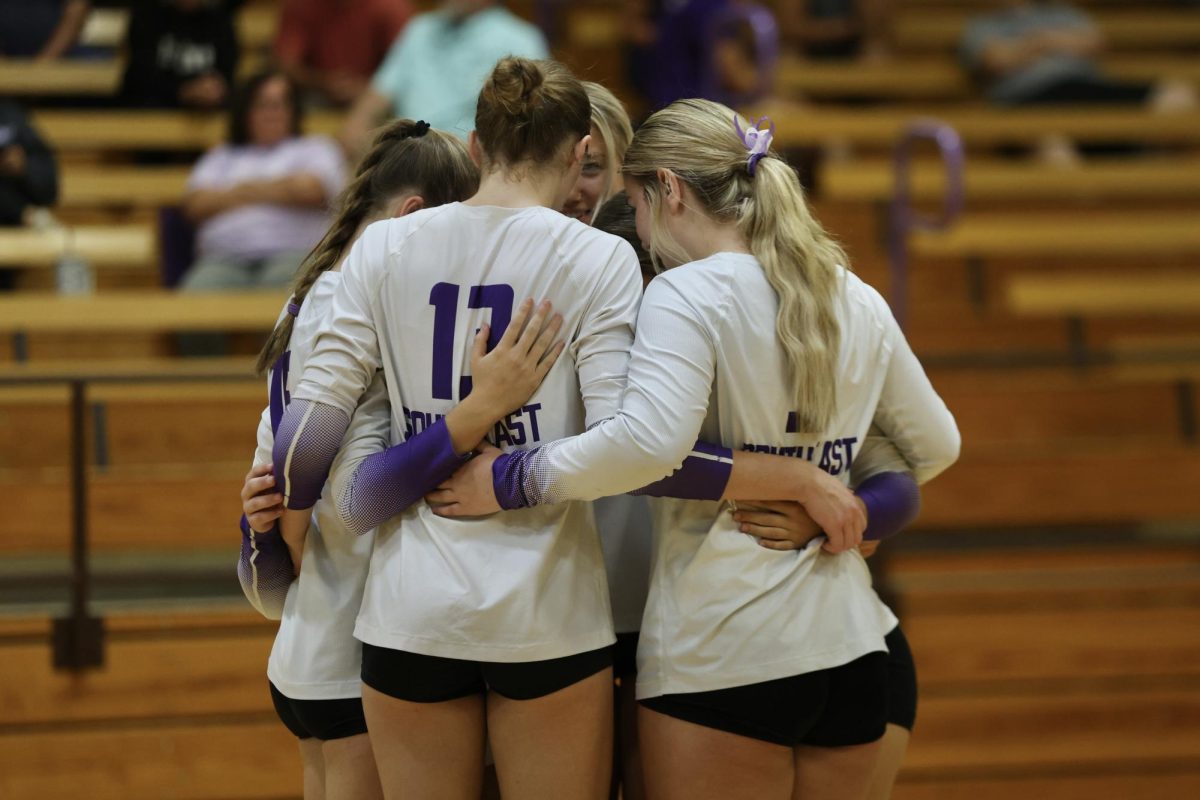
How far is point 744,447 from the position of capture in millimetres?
1843

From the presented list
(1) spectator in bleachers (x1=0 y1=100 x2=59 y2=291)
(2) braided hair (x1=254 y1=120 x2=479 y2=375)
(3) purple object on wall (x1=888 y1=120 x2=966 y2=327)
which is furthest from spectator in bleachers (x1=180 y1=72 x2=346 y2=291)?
(2) braided hair (x1=254 y1=120 x2=479 y2=375)

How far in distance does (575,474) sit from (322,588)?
0.48 meters

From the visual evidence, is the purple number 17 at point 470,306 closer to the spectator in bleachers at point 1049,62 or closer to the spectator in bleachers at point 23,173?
the spectator in bleachers at point 23,173

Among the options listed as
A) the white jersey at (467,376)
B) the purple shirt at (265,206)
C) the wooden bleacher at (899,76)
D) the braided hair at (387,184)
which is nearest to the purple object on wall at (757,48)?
the wooden bleacher at (899,76)

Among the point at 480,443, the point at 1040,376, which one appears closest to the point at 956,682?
the point at 1040,376

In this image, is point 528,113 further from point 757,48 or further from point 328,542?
point 757,48

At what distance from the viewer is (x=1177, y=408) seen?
175 inches

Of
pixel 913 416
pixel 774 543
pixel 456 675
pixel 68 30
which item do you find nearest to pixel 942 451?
pixel 913 416

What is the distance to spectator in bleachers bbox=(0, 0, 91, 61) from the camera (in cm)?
582

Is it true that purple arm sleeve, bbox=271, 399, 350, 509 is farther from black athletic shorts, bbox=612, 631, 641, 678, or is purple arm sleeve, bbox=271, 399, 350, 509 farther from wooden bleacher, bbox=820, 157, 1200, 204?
wooden bleacher, bbox=820, 157, 1200, 204

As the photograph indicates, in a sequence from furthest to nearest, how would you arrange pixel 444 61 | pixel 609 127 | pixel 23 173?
pixel 444 61 → pixel 23 173 → pixel 609 127

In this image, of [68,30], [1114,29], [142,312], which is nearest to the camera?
[142,312]

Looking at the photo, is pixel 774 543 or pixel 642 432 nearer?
pixel 642 432

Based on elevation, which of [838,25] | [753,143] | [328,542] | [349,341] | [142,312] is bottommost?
[142,312]
